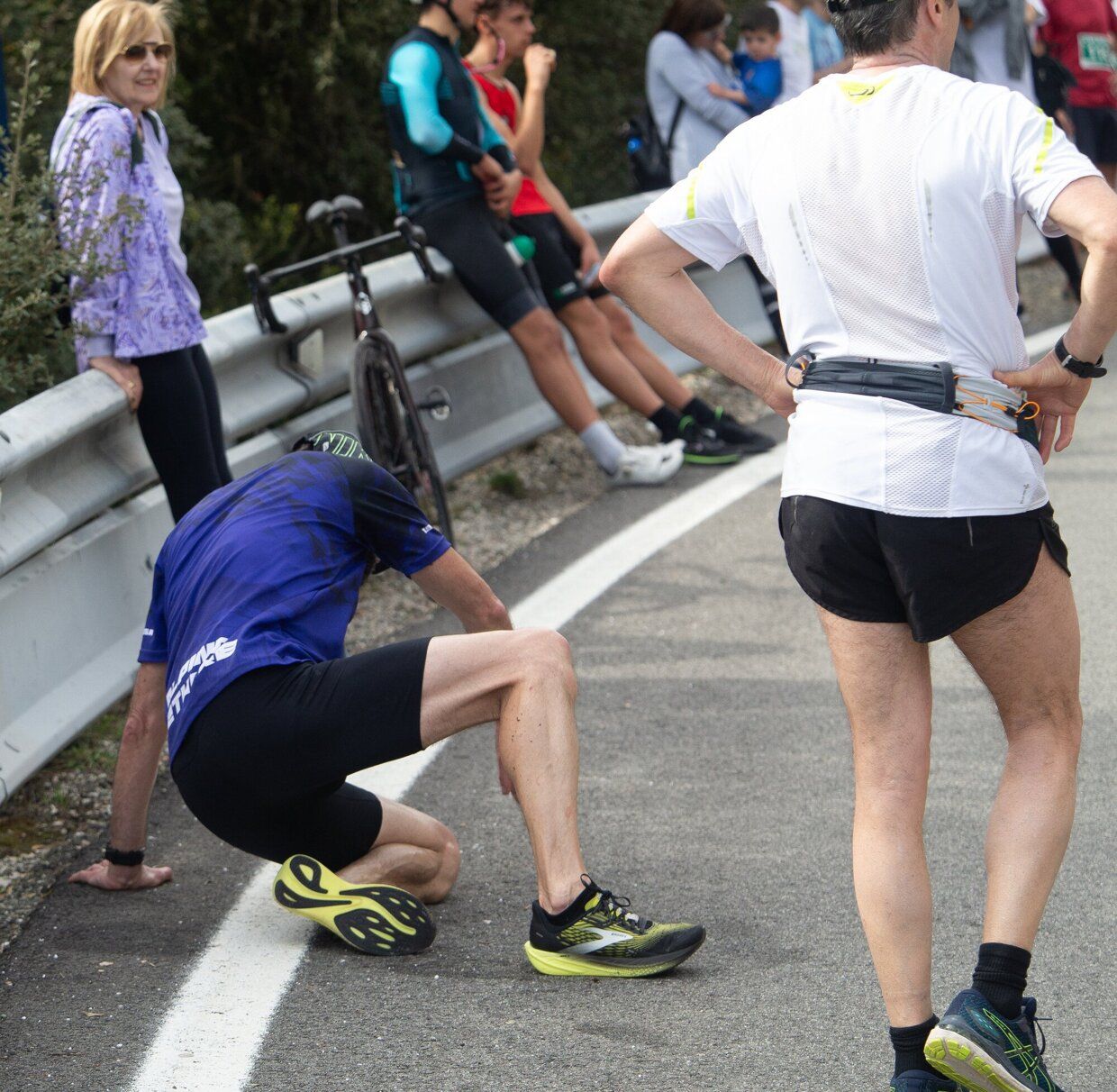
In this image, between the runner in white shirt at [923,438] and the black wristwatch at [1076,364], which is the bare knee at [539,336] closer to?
the runner in white shirt at [923,438]

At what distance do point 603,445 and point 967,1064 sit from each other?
518 centimetres

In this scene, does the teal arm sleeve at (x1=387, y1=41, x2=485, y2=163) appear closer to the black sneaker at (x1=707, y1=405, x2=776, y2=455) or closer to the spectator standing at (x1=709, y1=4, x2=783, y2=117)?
the black sneaker at (x1=707, y1=405, x2=776, y2=455)

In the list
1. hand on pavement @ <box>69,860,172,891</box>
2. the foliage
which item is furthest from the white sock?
hand on pavement @ <box>69,860,172,891</box>

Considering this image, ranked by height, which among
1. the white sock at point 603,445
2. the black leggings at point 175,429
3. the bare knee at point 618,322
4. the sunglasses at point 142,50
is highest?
the sunglasses at point 142,50

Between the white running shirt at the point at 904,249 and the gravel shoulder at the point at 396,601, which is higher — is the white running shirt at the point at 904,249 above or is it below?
above

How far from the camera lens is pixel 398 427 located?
22.7 ft

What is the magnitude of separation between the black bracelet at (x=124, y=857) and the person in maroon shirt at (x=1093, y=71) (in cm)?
914

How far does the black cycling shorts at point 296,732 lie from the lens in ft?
12.9

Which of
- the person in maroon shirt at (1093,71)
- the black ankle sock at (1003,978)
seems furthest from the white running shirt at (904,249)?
the person in maroon shirt at (1093,71)

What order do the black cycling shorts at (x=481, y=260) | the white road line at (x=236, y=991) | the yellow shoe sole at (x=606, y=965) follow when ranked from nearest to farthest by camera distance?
the white road line at (x=236, y=991)
the yellow shoe sole at (x=606, y=965)
the black cycling shorts at (x=481, y=260)

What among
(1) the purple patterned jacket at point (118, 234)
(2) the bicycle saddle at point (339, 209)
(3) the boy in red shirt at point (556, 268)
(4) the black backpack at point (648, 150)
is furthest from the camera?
(4) the black backpack at point (648, 150)

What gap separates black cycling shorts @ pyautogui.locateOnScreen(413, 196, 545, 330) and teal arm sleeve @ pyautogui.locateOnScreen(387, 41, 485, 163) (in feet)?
0.99

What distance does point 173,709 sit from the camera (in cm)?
405

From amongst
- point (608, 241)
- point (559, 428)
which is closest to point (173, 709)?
point (559, 428)
